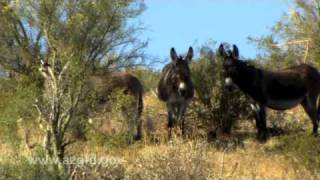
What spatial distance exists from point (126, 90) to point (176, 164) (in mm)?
6768

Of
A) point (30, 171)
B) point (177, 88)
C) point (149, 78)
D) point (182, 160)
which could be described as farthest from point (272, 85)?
point (30, 171)

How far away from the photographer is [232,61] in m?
17.3

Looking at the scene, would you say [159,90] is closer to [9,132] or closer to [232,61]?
[232,61]

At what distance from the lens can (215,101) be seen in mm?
18047

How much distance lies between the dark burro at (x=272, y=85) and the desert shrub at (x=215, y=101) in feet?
1.74

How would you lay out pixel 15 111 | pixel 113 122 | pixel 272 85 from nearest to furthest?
pixel 15 111, pixel 113 122, pixel 272 85

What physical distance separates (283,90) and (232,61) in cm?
156

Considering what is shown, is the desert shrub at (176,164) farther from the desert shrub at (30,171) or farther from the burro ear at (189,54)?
the burro ear at (189,54)

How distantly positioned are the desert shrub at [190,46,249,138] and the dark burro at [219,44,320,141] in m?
0.53

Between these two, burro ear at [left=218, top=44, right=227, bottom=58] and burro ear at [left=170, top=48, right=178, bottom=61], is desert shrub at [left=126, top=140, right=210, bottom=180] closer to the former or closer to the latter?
burro ear at [left=218, top=44, right=227, bottom=58]

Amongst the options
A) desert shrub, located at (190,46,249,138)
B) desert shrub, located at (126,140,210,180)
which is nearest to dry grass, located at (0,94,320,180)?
desert shrub, located at (126,140,210,180)

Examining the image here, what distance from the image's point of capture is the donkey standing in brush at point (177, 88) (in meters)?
17.6

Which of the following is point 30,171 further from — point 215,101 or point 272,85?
point 272,85

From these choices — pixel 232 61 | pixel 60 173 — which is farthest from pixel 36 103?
pixel 232 61
